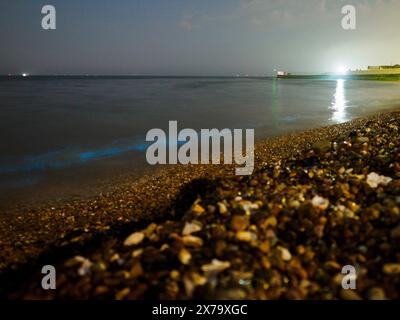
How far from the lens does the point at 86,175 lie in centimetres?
959

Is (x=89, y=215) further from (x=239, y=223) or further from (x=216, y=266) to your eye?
(x=216, y=266)

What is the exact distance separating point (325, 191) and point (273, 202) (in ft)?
3.20

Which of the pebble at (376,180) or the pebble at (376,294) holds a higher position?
the pebble at (376,180)

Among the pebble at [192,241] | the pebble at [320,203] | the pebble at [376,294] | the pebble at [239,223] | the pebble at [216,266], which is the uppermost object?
the pebble at [320,203]

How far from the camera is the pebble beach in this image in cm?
289

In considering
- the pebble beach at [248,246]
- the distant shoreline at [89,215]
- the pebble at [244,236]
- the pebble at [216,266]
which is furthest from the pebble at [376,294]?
the distant shoreline at [89,215]

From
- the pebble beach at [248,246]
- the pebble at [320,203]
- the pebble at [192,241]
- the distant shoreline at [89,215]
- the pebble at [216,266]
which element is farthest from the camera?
the distant shoreline at [89,215]

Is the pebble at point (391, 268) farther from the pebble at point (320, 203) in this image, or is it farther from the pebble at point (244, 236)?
the pebble at point (244, 236)

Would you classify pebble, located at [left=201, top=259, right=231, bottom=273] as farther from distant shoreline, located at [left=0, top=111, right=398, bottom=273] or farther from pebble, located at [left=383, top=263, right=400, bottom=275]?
distant shoreline, located at [left=0, top=111, right=398, bottom=273]

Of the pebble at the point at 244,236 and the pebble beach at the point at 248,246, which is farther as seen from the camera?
the pebble at the point at 244,236

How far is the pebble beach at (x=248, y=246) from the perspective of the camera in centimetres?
289

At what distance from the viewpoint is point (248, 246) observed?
130 inches
